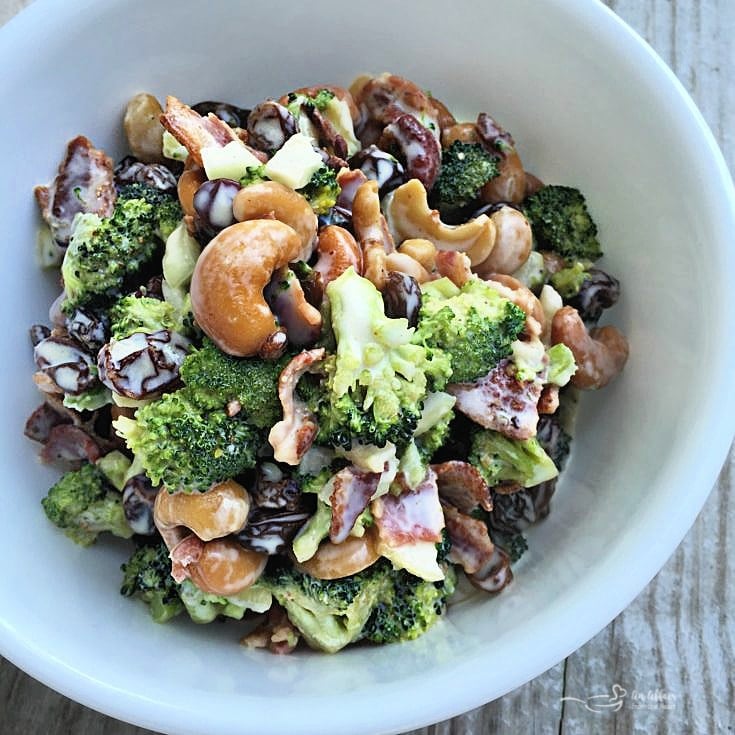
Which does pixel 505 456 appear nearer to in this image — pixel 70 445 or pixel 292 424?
pixel 292 424

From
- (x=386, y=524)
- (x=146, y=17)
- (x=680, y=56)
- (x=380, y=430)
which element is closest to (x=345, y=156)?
(x=146, y=17)

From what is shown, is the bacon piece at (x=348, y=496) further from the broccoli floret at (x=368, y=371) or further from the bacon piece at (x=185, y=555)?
the bacon piece at (x=185, y=555)

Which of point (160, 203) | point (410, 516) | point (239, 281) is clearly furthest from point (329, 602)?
point (160, 203)

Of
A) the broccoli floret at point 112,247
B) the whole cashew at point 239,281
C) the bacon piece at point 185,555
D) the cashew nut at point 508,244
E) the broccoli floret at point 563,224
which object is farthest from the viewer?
the broccoli floret at point 563,224

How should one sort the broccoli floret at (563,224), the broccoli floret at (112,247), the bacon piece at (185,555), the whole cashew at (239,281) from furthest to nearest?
1. the broccoli floret at (563,224)
2. the broccoli floret at (112,247)
3. the bacon piece at (185,555)
4. the whole cashew at (239,281)

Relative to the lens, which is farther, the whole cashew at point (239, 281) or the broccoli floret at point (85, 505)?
the broccoli floret at point (85, 505)

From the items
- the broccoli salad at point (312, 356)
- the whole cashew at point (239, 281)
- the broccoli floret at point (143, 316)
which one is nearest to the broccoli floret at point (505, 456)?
the broccoli salad at point (312, 356)

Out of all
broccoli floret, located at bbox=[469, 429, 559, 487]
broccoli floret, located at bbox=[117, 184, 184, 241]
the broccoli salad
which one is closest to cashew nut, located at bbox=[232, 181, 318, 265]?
the broccoli salad

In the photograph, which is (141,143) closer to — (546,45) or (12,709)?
(546,45)

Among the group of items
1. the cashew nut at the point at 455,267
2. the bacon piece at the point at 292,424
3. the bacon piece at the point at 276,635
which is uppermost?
the cashew nut at the point at 455,267
